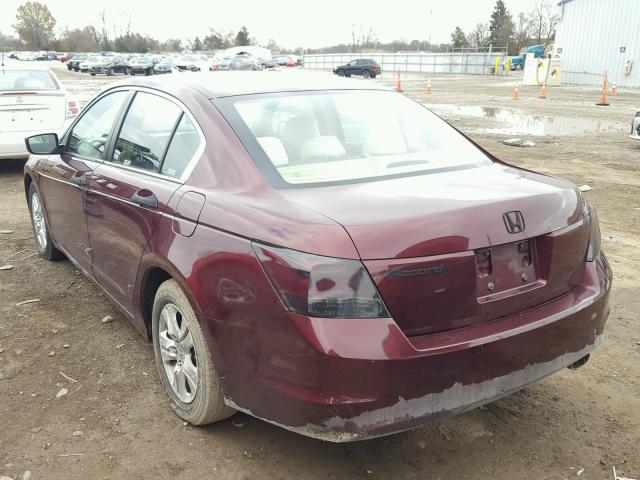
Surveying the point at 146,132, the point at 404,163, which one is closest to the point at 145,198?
the point at 146,132

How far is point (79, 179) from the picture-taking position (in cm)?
389

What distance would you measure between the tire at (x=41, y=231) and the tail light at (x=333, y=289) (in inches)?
143

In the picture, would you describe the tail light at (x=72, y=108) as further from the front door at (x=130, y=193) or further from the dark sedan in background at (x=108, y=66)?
the dark sedan in background at (x=108, y=66)

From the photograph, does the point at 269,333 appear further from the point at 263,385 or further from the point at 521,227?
the point at 521,227

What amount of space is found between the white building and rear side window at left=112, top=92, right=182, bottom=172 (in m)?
33.9

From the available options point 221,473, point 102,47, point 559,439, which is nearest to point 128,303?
point 221,473

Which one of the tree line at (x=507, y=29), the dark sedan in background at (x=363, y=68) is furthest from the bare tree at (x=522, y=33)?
the dark sedan in background at (x=363, y=68)

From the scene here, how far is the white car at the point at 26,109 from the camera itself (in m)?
8.65

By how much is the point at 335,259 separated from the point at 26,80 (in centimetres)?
897

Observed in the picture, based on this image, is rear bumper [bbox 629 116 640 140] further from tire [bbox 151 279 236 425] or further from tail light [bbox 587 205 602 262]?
tire [bbox 151 279 236 425]

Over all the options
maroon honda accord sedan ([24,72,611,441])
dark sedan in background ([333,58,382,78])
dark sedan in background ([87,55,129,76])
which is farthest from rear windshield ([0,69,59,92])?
dark sedan in background ([87,55,129,76])

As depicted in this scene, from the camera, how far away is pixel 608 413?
3098 mm

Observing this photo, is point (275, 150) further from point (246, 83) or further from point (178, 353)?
point (178, 353)

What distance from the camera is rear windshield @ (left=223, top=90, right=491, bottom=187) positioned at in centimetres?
279
